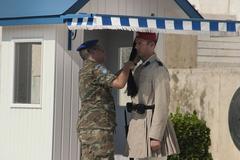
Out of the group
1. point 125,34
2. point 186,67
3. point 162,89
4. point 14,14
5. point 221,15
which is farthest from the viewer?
point 221,15

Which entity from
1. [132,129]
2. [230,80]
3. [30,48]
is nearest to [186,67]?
[230,80]

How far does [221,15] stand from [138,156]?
330 inches

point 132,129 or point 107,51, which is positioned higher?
point 107,51

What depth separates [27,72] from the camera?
782 cm

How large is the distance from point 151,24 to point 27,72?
2166mm

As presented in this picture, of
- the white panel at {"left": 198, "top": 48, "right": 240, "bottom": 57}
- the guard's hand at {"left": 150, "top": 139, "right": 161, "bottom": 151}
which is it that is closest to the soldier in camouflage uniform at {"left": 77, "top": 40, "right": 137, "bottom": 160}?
the guard's hand at {"left": 150, "top": 139, "right": 161, "bottom": 151}

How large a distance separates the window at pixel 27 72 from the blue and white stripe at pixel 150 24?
1.22m

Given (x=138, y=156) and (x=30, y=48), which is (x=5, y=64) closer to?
(x=30, y=48)

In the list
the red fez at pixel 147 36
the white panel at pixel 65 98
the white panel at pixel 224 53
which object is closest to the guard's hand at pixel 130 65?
the red fez at pixel 147 36

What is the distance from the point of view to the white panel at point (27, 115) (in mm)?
7414

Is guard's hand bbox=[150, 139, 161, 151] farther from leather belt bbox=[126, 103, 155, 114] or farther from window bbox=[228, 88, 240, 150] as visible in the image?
window bbox=[228, 88, 240, 150]

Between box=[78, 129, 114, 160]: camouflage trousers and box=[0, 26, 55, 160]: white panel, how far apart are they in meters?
1.08

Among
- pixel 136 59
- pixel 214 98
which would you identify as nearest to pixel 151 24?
pixel 136 59

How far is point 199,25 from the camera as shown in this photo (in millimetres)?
6402
